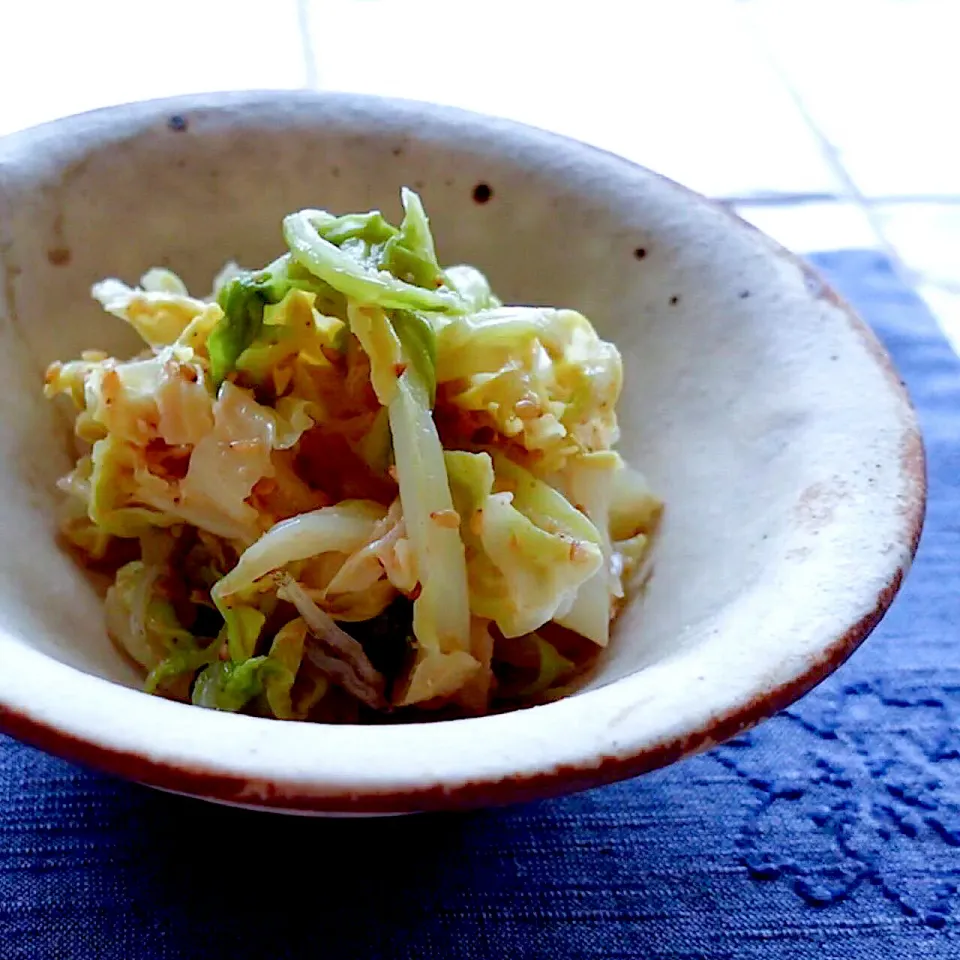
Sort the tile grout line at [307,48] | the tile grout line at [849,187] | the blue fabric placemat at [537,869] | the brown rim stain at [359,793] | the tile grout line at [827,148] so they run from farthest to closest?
1. the tile grout line at [307,48]
2. the tile grout line at [827,148]
3. the tile grout line at [849,187]
4. the blue fabric placemat at [537,869]
5. the brown rim stain at [359,793]

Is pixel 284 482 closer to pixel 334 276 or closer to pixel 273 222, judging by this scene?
pixel 334 276

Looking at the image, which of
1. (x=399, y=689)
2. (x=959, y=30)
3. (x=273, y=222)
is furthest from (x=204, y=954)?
(x=959, y=30)

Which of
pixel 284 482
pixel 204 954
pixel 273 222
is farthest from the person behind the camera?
pixel 273 222

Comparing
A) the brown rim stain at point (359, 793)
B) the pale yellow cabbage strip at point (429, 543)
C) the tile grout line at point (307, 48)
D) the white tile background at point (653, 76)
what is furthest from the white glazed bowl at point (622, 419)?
the tile grout line at point (307, 48)

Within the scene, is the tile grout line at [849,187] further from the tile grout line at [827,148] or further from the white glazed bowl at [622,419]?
the white glazed bowl at [622,419]

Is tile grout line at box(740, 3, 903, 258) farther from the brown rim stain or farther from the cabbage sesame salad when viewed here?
the brown rim stain

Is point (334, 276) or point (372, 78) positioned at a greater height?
point (334, 276)

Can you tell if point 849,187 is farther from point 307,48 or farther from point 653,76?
point 307,48
